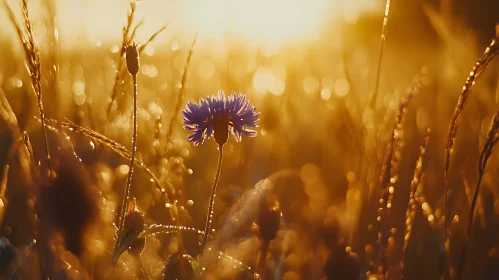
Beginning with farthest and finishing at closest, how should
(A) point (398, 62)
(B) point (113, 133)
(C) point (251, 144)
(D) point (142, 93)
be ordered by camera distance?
(A) point (398, 62)
(D) point (142, 93)
(C) point (251, 144)
(B) point (113, 133)

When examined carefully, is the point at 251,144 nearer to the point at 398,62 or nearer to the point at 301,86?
the point at 301,86

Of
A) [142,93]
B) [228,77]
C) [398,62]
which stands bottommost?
[228,77]

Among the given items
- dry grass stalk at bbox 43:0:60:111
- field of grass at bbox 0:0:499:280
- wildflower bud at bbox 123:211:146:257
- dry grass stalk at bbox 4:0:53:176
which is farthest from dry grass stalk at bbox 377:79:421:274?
dry grass stalk at bbox 43:0:60:111

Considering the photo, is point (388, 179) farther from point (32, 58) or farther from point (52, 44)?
point (52, 44)

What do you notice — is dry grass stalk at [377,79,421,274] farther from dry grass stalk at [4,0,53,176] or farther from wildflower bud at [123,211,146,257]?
dry grass stalk at [4,0,53,176]

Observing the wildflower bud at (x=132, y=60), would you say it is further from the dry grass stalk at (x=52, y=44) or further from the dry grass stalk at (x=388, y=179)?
the dry grass stalk at (x=388, y=179)

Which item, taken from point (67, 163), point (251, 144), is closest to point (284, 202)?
point (251, 144)
